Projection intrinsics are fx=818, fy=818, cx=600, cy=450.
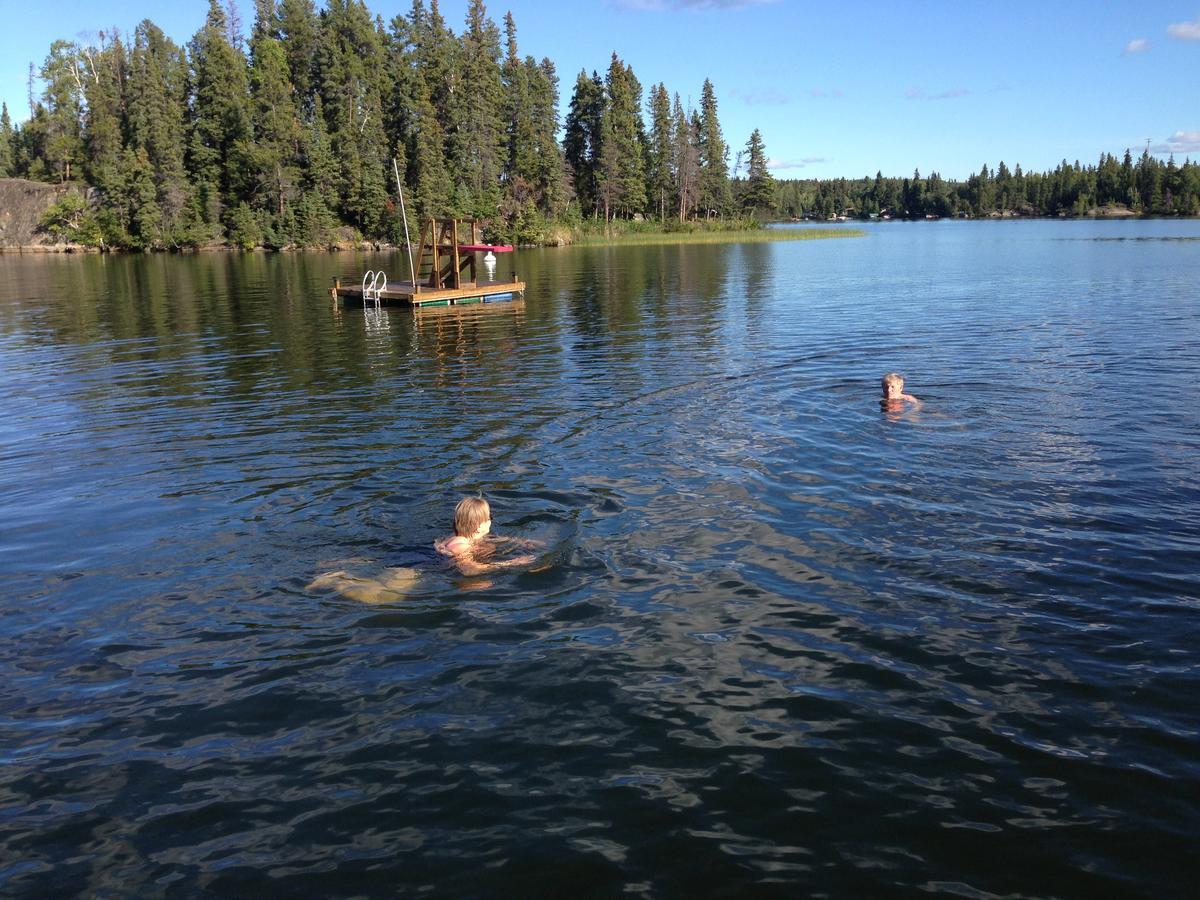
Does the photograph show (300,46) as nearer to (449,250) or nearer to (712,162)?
(712,162)

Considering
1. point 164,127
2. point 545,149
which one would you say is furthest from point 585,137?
point 164,127

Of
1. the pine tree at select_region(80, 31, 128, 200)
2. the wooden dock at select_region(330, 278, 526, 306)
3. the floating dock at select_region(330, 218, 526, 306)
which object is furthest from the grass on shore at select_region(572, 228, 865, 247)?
the floating dock at select_region(330, 218, 526, 306)

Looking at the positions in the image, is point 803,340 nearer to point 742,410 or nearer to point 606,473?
point 742,410

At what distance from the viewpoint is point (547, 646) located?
277 inches

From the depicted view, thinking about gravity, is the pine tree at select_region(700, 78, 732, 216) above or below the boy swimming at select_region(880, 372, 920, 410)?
above

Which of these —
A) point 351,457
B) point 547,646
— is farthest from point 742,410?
point 547,646

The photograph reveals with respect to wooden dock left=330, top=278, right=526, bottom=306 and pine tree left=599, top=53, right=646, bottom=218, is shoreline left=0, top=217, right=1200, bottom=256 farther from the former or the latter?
wooden dock left=330, top=278, right=526, bottom=306

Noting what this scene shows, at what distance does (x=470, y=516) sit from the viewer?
27.8ft

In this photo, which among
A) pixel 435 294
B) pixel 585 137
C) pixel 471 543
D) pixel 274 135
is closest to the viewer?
pixel 471 543

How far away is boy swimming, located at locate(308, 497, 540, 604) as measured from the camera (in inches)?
320

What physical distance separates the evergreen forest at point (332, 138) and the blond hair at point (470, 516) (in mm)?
92448

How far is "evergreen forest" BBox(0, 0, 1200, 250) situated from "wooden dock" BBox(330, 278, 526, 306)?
203ft

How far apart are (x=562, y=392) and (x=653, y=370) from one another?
10.2 ft

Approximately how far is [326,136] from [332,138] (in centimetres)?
114
